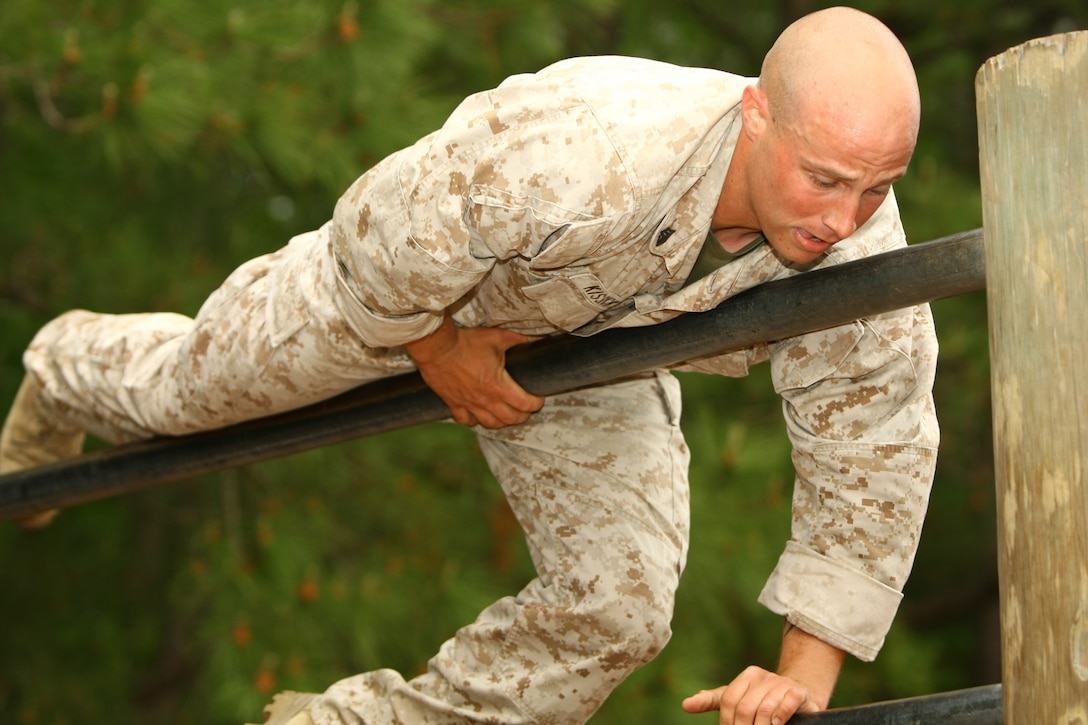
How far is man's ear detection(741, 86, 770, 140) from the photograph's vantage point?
121 cm

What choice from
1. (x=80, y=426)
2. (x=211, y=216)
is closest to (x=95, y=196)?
(x=211, y=216)

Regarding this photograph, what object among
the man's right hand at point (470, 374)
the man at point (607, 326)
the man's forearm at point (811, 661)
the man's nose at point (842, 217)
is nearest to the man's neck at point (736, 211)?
the man at point (607, 326)

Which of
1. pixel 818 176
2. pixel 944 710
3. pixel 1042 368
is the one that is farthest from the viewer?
pixel 818 176

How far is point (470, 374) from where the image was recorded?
1456mm

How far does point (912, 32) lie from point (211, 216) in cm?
247

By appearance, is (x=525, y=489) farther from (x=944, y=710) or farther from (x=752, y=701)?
(x=944, y=710)

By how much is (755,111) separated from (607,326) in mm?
267

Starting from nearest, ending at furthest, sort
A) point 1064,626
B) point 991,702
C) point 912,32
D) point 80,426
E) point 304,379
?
point 1064,626, point 991,702, point 304,379, point 80,426, point 912,32

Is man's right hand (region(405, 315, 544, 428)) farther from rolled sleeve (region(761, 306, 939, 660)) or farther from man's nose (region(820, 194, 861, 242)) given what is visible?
man's nose (region(820, 194, 861, 242))

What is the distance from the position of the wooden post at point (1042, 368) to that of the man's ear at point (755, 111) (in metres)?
0.31

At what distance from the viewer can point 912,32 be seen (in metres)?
4.86

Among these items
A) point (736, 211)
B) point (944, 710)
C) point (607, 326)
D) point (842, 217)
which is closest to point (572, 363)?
point (607, 326)

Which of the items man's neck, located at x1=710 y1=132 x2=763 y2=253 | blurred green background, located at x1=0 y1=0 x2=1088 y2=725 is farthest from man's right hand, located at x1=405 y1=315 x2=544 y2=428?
blurred green background, located at x1=0 y1=0 x2=1088 y2=725

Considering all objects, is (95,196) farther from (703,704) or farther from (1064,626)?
(1064,626)
